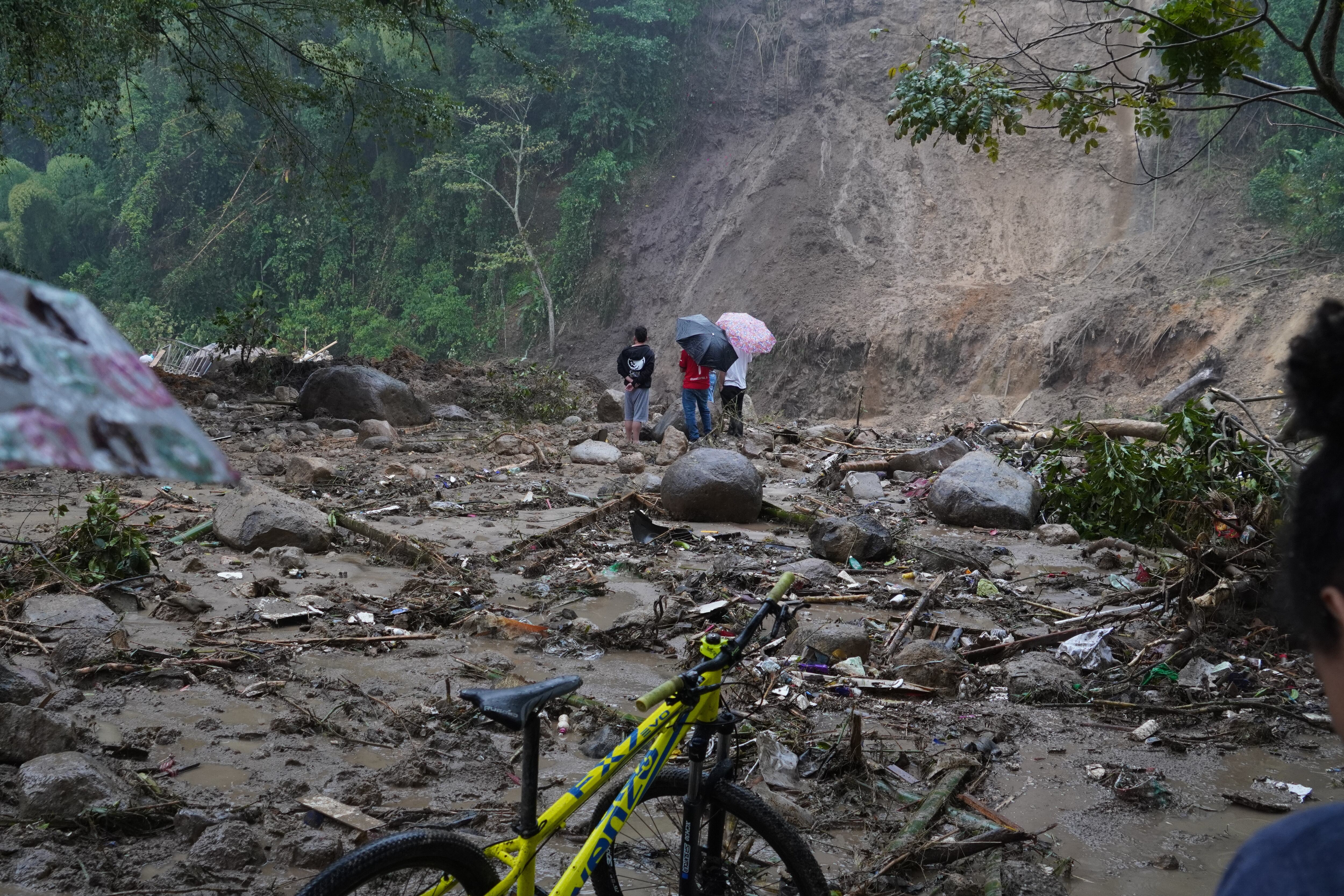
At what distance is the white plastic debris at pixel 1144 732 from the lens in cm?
410

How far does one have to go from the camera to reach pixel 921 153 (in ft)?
78.8

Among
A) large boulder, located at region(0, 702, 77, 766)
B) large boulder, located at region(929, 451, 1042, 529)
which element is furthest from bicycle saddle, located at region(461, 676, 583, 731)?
large boulder, located at region(929, 451, 1042, 529)

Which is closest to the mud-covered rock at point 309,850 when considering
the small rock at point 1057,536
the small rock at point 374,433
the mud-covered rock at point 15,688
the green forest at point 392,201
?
the mud-covered rock at point 15,688

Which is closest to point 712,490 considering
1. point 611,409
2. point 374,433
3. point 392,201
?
point 374,433

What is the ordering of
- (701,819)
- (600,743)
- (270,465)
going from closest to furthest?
(701,819), (600,743), (270,465)

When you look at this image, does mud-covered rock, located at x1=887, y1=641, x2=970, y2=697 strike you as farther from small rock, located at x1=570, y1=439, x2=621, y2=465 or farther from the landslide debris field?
small rock, located at x1=570, y1=439, x2=621, y2=465

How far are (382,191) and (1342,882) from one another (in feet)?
116

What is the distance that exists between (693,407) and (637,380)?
85 centimetres

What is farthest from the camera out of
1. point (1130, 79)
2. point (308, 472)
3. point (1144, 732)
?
point (308, 472)

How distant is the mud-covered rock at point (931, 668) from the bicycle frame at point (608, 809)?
2503 millimetres

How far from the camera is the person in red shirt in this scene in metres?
12.3

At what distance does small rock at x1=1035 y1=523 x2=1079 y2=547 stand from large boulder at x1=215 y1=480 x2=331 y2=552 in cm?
565

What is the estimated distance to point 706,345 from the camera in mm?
12023

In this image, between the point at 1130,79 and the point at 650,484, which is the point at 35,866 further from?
the point at 650,484
